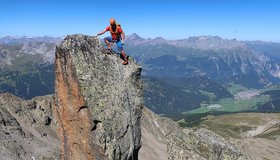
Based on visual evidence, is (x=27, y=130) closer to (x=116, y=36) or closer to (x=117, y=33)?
(x=116, y=36)

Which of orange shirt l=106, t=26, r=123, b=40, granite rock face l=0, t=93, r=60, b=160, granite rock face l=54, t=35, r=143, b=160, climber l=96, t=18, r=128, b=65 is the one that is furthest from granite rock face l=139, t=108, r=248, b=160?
granite rock face l=0, t=93, r=60, b=160

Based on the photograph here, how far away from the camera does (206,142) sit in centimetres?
2917

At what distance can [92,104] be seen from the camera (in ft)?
83.5

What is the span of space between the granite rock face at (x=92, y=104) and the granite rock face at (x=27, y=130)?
3841cm

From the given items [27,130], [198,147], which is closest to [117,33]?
[198,147]

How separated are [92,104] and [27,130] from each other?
249 ft

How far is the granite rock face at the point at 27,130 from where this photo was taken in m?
70.1

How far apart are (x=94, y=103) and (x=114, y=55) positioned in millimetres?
4557

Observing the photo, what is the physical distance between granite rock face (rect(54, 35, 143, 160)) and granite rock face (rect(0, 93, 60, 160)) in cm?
3841

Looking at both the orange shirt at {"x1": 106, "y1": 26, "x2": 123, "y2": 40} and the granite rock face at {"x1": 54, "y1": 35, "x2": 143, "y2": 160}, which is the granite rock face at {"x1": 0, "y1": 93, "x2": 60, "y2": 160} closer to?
the granite rock face at {"x1": 54, "y1": 35, "x2": 143, "y2": 160}

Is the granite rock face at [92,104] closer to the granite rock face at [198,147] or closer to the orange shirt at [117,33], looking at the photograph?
the orange shirt at [117,33]

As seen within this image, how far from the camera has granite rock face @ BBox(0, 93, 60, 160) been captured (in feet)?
230

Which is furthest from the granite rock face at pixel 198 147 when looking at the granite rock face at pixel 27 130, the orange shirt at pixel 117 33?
the granite rock face at pixel 27 130

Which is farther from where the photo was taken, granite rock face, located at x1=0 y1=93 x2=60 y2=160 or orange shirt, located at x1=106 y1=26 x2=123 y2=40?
granite rock face, located at x1=0 y1=93 x2=60 y2=160
